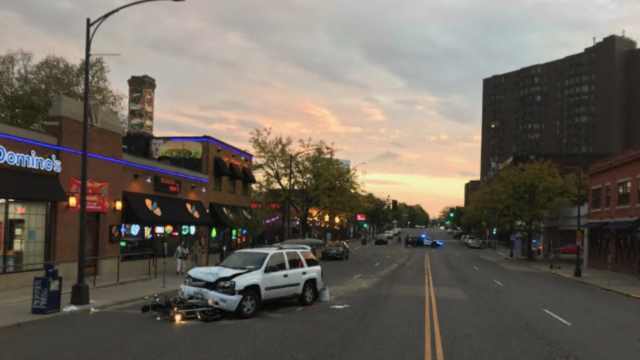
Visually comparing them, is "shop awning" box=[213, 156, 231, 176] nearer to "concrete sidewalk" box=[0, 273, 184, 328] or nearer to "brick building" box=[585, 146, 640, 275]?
"concrete sidewalk" box=[0, 273, 184, 328]

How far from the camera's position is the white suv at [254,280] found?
1240 cm

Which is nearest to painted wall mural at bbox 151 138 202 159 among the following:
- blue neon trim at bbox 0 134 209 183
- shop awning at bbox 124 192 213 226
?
blue neon trim at bbox 0 134 209 183

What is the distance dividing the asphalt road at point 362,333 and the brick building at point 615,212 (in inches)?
708

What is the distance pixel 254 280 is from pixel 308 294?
273 centimetres

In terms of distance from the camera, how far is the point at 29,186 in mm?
17953

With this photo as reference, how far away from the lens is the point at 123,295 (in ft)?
54.4

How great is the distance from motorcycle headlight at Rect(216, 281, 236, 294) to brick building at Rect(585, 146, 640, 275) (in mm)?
25818

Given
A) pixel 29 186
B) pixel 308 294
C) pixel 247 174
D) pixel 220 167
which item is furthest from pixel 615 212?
pixel 29 186

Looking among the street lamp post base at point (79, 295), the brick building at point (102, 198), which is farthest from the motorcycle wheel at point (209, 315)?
the brick building at point (102, 198)

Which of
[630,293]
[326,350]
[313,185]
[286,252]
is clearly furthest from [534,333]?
A: [313,185]

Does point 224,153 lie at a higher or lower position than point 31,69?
lower

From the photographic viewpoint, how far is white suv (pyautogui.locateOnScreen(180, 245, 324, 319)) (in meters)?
12.4

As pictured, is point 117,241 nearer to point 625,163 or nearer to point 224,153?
point 224,153

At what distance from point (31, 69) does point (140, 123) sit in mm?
11073
